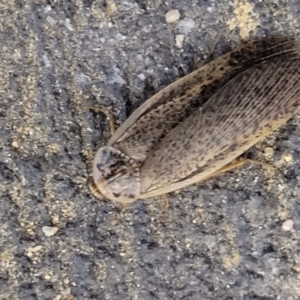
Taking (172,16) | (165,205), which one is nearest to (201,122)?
(165,205)

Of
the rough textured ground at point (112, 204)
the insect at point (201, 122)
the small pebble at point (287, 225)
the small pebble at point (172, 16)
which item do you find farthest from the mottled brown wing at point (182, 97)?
the small pebble at point (287, 225)

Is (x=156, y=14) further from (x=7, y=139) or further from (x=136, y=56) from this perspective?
(x=7, y=139)

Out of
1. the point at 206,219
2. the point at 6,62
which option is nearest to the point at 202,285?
the point at 206,219

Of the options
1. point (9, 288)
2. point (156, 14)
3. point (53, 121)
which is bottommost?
point (9, 288)

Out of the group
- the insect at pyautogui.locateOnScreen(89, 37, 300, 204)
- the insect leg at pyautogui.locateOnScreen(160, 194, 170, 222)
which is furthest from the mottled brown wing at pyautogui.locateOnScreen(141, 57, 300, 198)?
the insect leg at pyautogui.locateOnScreen(160, 194, 170, 222)

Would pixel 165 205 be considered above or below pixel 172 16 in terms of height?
below

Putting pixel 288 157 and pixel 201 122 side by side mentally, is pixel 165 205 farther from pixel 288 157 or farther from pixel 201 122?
pixel 288 157
